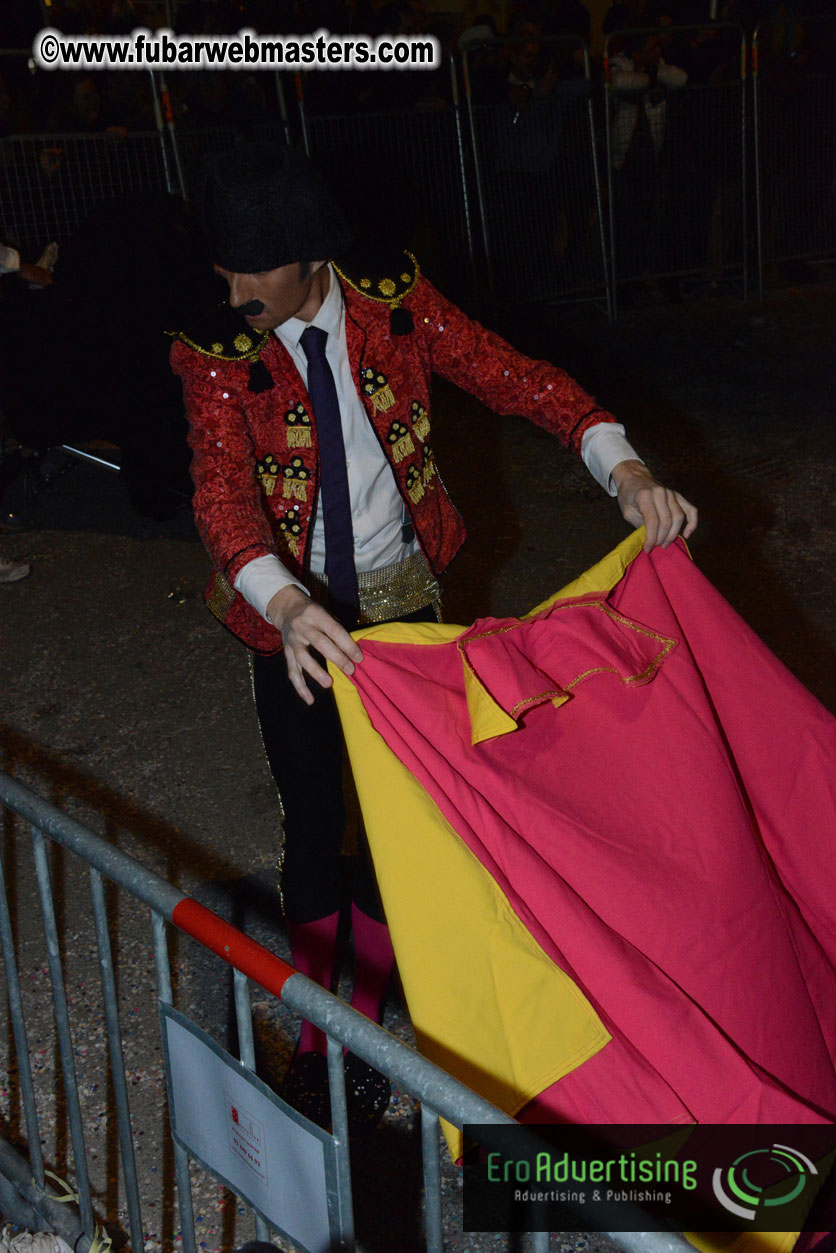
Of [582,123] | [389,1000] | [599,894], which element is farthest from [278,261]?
[582,123]

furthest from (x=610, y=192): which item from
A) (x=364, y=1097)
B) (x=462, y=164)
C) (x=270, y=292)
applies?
(x=364, y=1097)

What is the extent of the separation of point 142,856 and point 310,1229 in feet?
8.61

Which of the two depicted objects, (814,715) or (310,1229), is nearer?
(310,1229)

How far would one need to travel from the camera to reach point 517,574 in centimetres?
611

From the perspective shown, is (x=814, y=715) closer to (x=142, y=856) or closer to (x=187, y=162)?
(x=142, y=856)

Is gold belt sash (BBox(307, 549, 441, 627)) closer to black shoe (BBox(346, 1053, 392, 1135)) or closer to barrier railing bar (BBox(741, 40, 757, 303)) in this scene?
black shoe (BBox(346, 1053, 392, 1135))

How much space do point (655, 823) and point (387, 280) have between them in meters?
1.29

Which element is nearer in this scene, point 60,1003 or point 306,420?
point 60,1003

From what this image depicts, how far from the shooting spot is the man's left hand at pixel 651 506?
2.48 metres

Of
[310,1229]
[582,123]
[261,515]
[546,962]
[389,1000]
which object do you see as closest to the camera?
[310,1229]

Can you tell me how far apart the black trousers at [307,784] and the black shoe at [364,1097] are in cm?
41

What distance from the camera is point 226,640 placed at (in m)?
5.78

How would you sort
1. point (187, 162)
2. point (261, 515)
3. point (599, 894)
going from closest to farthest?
point (599, 894)
point (261, 515)
point (187, 162)

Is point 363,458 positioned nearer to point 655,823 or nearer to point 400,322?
point 400,322
